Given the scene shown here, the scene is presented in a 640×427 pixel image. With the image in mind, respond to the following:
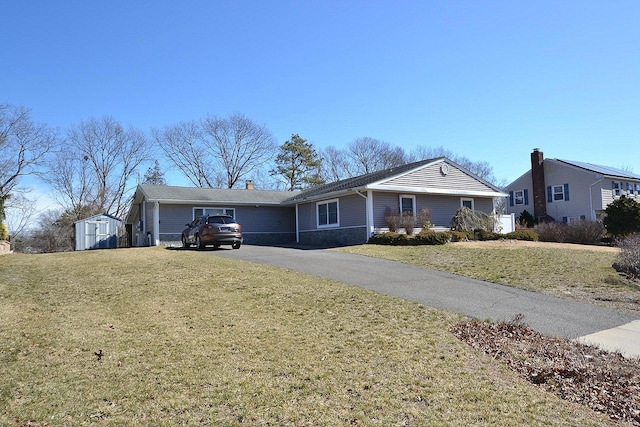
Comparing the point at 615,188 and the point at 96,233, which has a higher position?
the point at 615,188

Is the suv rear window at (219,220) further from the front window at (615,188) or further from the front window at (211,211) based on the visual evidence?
the front window at (615,188)

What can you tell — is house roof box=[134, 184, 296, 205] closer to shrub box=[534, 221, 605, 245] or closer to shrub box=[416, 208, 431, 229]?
shrub box=[416, 208, 431, 229]

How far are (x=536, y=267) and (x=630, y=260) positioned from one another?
2.47m

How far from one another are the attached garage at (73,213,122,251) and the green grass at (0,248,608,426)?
21452 millimetres

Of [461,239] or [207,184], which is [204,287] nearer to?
[461,239]

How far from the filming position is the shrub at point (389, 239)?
1928 centimetres

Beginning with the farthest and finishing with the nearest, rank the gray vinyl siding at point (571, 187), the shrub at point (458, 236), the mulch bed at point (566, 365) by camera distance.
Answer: the gray vinyl siding at point (571, 187) < the shrub at point (458, 236) < the mulch bed at point (566, 365)

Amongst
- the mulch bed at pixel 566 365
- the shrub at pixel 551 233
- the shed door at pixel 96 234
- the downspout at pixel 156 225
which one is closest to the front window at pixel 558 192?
the shrub at pixel 551 233

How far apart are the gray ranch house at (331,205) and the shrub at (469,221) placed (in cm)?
105

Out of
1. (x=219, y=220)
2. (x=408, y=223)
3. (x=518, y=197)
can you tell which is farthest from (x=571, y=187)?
(x=219, y=220)

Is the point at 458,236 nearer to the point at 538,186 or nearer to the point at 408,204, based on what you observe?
the point at 408,204

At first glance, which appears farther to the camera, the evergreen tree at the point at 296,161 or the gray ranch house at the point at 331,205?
the evergreen tree at the point at 296,161

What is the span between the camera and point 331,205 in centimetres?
Answer: 2375

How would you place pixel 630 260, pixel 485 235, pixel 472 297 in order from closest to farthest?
pixel 472 297, pixel 630 260, pixel 485 235
